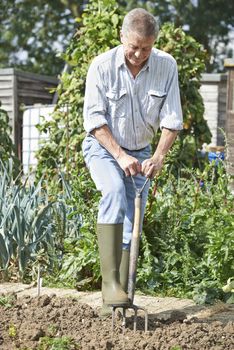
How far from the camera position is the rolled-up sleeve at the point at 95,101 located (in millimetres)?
4371

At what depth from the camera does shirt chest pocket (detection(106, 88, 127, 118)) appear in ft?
14.5

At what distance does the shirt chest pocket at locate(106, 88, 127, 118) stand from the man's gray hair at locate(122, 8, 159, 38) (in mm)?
330

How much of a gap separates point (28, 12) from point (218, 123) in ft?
54.2

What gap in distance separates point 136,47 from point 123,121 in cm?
42

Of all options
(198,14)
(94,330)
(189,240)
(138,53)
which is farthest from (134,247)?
(198,14)

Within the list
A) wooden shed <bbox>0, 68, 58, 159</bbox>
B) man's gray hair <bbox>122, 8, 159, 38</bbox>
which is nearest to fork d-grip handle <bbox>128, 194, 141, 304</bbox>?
man's gray hair <bbox>122, 8, 159, 38</bbox>

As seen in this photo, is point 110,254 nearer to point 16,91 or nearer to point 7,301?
point 7,301

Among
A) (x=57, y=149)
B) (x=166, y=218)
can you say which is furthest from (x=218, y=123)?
(x=166, y=218)

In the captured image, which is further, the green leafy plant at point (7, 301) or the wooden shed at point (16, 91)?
the wooden shed at point (16, 91)

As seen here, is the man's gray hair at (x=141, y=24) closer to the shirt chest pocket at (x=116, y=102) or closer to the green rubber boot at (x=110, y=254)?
the shirt chest pocket at (x=116, y=102)

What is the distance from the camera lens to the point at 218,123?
1512 cm

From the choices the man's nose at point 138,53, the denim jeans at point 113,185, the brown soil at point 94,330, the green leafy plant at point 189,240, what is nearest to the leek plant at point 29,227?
the green leafy plant at point 189,240

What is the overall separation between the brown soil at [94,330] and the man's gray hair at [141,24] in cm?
142

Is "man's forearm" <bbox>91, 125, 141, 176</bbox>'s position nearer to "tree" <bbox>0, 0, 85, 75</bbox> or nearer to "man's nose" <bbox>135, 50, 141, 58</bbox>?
"man's nose" <bbox>135, 50, 141, 58</bbox>
